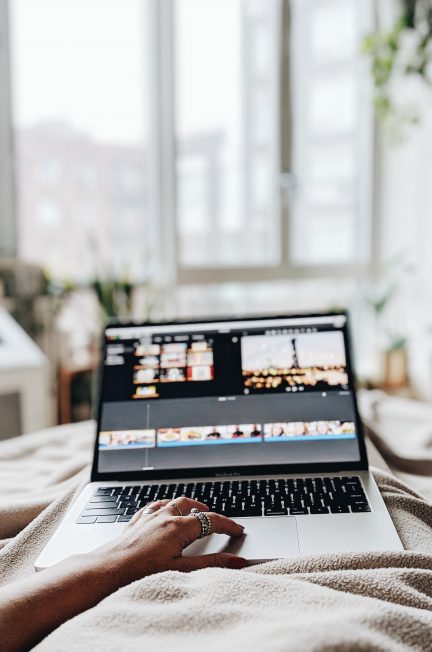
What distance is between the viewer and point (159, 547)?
0.80 metres

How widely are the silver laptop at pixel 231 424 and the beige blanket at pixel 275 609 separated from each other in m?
0.19

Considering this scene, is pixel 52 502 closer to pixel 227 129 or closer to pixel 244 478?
pixel 244 478

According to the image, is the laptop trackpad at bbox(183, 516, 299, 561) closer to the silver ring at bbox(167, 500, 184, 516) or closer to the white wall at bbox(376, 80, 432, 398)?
the silver ring at bbox(167, 500, 184, 516)

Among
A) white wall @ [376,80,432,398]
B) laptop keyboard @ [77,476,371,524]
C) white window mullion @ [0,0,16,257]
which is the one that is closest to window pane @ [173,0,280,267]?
white wall @ [376,80,432,398]

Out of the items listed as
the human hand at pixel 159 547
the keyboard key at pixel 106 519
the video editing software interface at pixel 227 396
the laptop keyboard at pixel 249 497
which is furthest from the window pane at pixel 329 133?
the human hand at pixel 159 547

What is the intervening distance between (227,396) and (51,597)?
1.79 ft

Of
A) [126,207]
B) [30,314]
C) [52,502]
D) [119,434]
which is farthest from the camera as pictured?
[126,207]

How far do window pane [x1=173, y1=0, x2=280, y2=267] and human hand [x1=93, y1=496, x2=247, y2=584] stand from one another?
2888 mm

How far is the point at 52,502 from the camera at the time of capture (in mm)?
1090

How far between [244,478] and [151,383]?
0.82ft

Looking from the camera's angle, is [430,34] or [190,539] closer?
[190,539]

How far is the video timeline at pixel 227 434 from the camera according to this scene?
3.83 ft

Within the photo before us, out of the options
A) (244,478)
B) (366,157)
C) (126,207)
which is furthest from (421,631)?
(366,157)

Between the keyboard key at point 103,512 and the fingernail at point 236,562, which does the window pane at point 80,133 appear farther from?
the fingernail at point 236,562
